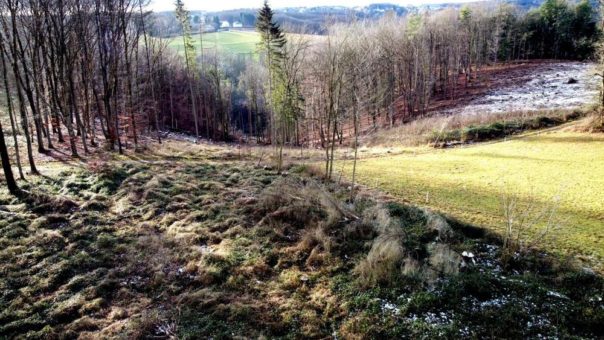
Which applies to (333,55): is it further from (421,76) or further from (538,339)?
(421,76)

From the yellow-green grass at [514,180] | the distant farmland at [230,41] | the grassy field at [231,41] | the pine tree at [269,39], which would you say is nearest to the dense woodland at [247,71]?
the pine tree at [269,39]

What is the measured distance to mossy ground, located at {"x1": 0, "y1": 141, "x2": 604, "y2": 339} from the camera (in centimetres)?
831

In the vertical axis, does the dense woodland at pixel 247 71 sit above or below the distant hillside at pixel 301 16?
below

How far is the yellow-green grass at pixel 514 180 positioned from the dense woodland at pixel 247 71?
4.43m

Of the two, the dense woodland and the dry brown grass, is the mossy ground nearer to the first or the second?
the dense woodland

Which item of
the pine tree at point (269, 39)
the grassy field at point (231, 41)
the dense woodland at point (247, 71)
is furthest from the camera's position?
the grassy field at point (231, 41)

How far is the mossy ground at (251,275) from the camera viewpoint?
831cm

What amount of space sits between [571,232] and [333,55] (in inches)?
434

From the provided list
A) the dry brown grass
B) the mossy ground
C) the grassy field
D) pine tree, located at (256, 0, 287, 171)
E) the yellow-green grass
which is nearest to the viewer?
the mossy ground

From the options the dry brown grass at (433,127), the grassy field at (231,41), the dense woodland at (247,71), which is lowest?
the dry brown grass at (433,127)

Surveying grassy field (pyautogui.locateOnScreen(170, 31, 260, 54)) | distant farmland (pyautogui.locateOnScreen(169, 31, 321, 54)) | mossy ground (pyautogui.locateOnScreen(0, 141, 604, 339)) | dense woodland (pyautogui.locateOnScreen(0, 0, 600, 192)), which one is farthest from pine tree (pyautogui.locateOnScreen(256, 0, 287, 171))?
grassy field (pyautogui.locateOnScreen(170, 31, 260, 54))

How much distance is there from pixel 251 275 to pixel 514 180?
1488cm

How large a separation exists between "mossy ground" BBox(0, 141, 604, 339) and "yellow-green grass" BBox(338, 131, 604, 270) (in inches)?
96.2

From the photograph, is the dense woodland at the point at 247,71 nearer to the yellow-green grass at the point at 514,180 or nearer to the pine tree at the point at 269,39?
the pine tree at the point at 269,39
